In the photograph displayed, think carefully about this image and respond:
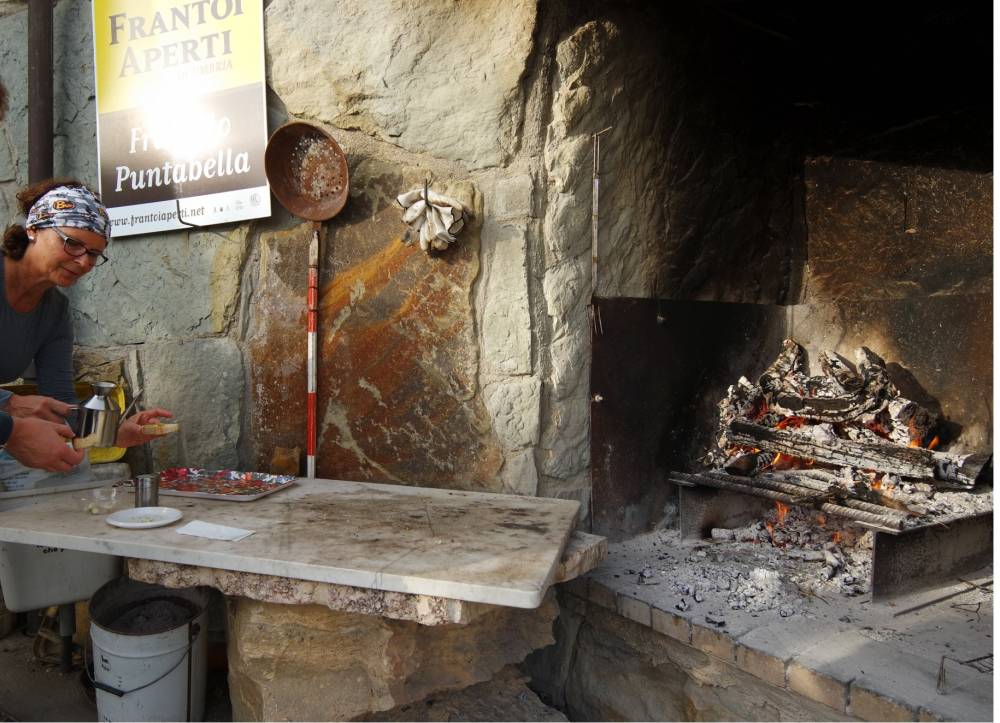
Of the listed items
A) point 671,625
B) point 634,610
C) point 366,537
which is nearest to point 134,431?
point 366,537

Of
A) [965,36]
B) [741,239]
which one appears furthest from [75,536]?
[965,36]

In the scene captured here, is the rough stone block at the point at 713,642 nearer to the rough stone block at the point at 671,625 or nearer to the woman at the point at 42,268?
the rough stone block at the point at 671,625

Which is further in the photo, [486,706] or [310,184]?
[310,184]

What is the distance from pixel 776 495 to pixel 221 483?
222cm

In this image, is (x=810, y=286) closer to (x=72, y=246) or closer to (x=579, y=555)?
(x=579, y=555)

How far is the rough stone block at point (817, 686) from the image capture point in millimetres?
1888

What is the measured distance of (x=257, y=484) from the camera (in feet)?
9.10

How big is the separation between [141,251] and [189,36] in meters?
1.06

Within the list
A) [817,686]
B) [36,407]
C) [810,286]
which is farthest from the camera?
[810,286]

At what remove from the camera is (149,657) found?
96.6 inches

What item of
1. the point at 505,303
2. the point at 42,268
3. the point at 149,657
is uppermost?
the point at 42,268

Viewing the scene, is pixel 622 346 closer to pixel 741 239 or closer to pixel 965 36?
pixel 741 239

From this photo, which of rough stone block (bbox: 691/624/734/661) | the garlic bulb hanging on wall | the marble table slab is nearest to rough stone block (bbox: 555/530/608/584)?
the marble table slab

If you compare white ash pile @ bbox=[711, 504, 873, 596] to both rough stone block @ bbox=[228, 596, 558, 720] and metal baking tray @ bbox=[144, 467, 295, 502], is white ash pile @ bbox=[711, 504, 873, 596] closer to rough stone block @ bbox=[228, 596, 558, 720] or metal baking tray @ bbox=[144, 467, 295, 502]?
rough stone block @ bbox=[228, 596, 558, 720]
